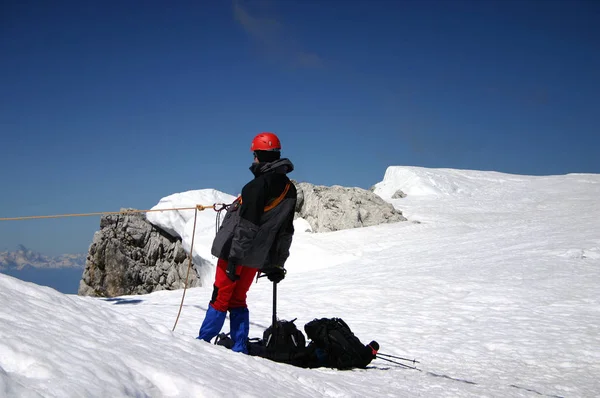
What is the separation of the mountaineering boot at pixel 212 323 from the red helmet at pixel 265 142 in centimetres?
187

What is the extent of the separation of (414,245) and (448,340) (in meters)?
9.09

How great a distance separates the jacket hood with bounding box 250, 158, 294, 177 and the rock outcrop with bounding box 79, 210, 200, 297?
12.5 m

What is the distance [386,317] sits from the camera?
8.53 metres

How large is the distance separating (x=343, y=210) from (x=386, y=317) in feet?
39.5

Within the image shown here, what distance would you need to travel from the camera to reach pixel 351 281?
38.8 ft

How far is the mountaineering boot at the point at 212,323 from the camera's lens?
5.30 m

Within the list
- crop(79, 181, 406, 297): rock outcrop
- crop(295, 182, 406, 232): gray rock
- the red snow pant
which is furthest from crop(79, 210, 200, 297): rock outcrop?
the red snow pant

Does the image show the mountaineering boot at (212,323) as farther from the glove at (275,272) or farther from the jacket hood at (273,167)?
the jacket hood at (273,167)

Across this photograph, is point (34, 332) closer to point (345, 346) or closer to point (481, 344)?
point (345, 346)

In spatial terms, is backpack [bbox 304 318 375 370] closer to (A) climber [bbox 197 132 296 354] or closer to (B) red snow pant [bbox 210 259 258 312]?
(A) climber [bbox 197 132 296 354]

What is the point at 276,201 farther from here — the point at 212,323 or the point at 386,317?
the point at 386,317

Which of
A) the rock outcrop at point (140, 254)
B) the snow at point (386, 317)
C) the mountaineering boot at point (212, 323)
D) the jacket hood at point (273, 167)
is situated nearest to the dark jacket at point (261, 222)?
the jacket hood at point (273, 167)

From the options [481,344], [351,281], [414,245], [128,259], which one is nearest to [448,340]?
[481,344]

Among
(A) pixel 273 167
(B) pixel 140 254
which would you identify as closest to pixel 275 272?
(A) pixel 273 167
